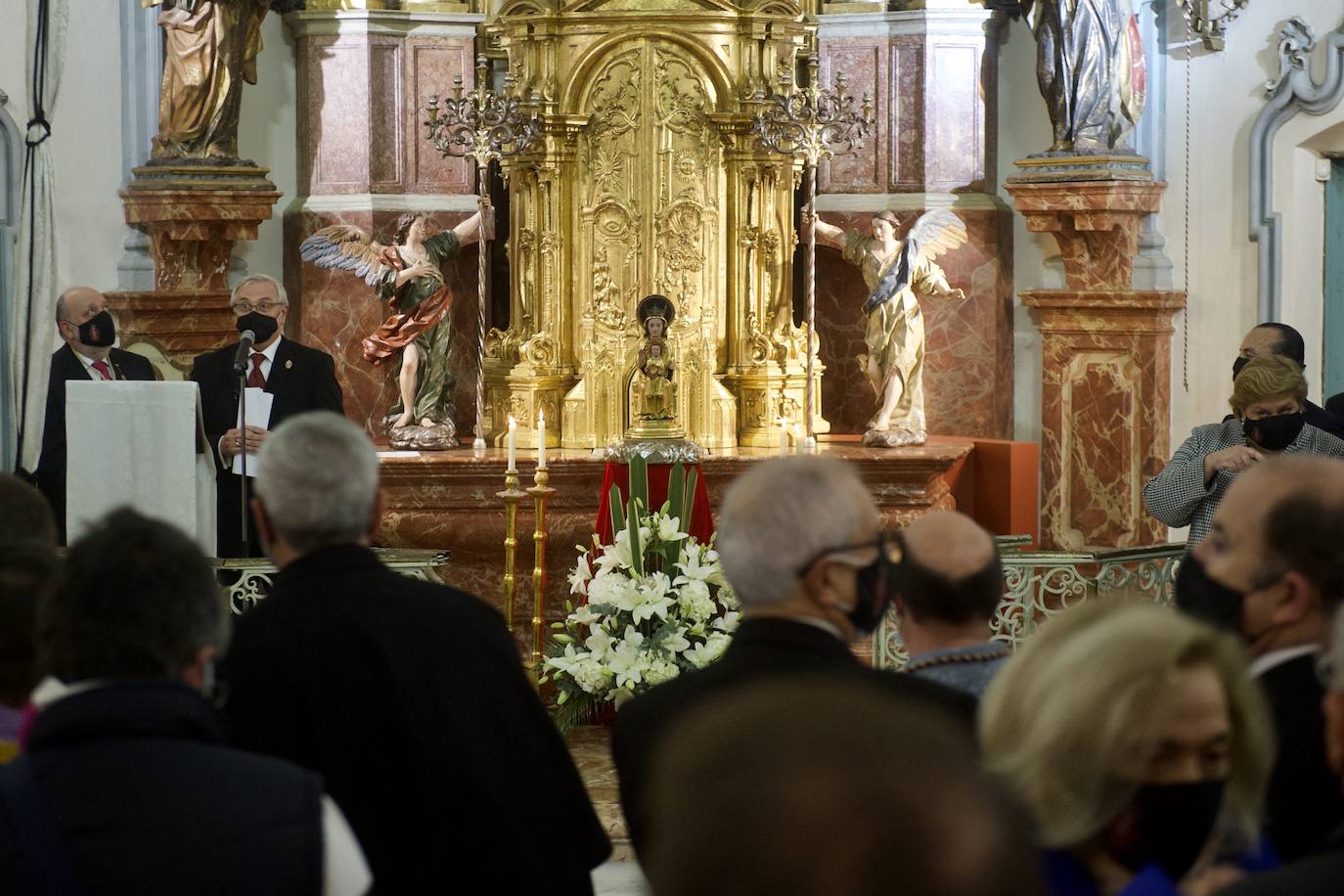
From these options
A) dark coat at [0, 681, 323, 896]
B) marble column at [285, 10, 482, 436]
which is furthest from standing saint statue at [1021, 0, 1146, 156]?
dark coat at [0, 681, 323, 896]

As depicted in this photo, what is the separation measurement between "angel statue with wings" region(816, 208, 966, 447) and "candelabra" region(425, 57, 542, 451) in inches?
71.1

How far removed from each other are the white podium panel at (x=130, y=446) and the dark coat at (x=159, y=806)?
3722mm

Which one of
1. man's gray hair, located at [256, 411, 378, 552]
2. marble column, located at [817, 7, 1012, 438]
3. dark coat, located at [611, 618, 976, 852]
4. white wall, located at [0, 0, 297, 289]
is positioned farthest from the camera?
marble column, located at [817, 7, 1012, 438]

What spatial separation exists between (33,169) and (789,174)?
152 inches

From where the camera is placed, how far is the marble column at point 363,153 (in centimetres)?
1064

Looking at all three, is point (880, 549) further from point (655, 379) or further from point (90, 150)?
point (90, 150)

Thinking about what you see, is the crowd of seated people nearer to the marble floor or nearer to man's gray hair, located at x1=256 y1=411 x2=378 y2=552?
man's gray hair, located at x1=256 y1=411 x2=378 y2=552

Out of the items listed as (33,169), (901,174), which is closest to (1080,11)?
(901,174)

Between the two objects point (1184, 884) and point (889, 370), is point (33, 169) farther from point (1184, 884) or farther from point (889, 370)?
point (1184, 884)

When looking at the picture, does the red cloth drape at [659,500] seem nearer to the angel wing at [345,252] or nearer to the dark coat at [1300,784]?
the angel wing at [345,252]

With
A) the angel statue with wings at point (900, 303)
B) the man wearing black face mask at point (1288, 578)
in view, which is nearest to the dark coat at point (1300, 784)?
the man wearing black face mask at point (1288, 578)

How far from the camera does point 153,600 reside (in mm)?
2436

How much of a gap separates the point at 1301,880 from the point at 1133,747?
0.21 metres

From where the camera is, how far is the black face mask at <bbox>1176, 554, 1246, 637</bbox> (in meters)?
3.17
